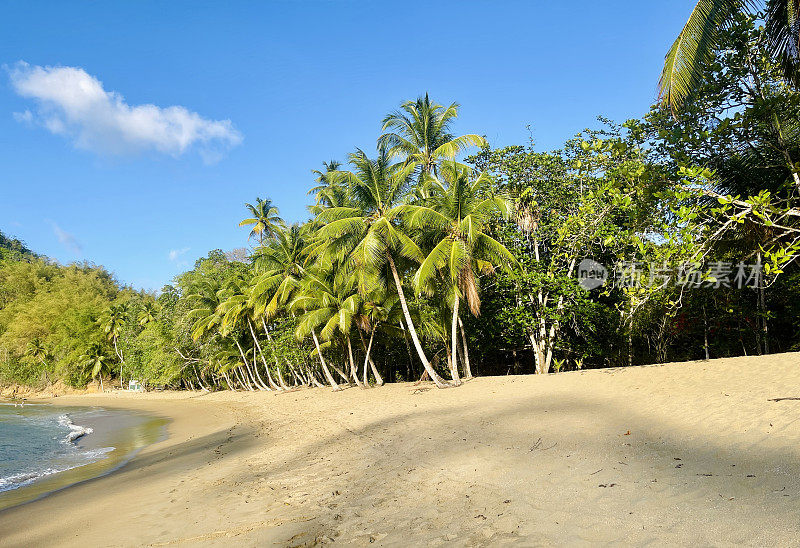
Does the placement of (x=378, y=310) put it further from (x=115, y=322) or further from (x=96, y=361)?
(x=96, y=361)

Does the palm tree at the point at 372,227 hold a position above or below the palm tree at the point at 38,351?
above

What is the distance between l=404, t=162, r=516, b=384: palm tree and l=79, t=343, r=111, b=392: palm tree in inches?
1910

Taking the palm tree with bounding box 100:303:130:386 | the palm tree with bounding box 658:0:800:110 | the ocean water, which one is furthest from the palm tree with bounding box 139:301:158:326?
the palm tree with bounding box 658:0:800:110

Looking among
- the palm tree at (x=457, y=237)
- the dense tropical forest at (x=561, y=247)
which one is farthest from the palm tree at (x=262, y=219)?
the palm tree at (x=457, y=237)

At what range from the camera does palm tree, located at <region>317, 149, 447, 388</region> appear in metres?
14.7

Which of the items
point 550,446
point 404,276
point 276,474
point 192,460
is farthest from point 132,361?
point 550,446

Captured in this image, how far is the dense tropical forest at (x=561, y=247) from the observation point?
30.3 feet

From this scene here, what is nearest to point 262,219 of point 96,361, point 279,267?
point 279,267

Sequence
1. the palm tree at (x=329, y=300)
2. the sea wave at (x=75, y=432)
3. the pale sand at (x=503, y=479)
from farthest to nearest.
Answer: the palm tree at (x=329, y=300)
the sea wave at (x=75, y=432)
the pale sand at (x=503, y=479)

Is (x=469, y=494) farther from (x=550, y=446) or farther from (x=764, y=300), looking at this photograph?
(x=764, y=300)

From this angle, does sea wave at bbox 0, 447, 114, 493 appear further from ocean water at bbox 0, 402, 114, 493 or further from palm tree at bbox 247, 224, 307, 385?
palm tree at bbox 247, 224, 307, 385

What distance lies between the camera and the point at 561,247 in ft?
50.1

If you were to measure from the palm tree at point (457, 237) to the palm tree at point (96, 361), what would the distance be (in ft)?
159

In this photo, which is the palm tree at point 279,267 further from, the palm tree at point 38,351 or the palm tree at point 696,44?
the palm tree at point 38,351
